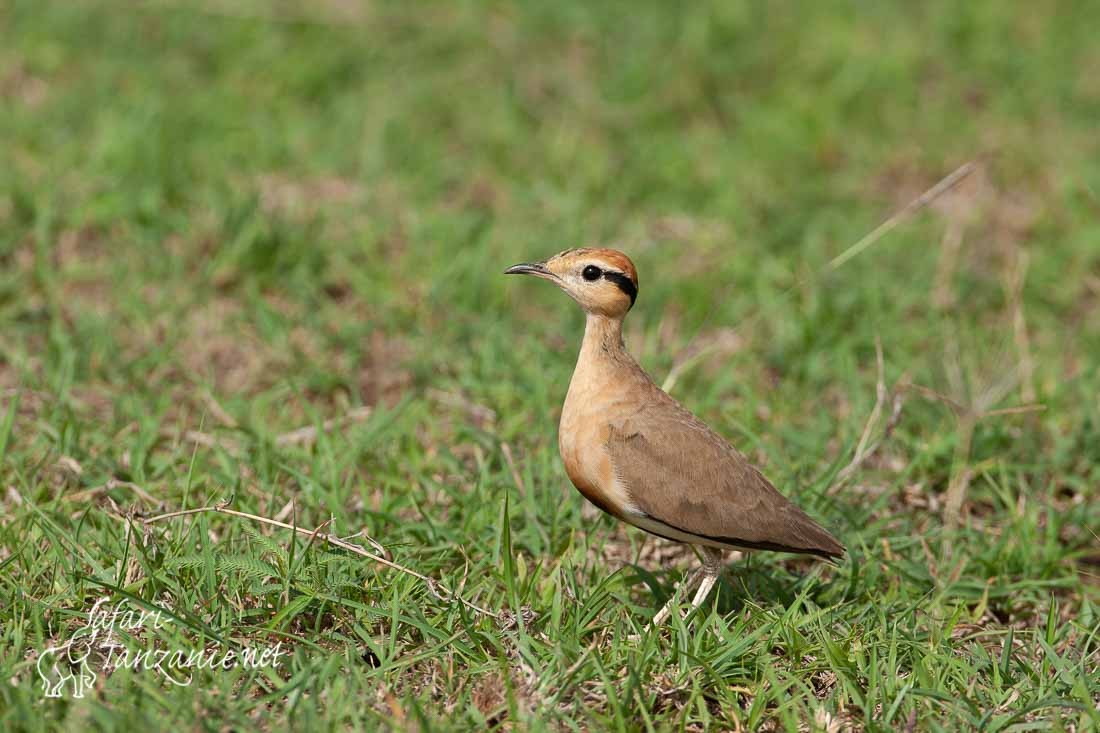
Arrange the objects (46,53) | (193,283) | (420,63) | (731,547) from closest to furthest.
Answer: (731,547) → (193,283) → (46,53) → (420,63)

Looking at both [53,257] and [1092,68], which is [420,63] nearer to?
[53,257]

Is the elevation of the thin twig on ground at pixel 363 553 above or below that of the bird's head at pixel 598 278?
below

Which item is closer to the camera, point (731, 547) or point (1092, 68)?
point (731, 547)

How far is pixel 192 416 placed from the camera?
607 centimetres

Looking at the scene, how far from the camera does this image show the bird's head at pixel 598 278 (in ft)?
16.1

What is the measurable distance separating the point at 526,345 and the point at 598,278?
74.7 inches

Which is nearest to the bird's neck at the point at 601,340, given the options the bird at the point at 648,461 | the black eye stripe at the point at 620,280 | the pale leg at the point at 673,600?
the bird at the point at 648,461

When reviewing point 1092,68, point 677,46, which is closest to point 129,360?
point 677,46

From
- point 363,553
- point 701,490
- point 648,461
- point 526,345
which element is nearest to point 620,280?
point 648,461

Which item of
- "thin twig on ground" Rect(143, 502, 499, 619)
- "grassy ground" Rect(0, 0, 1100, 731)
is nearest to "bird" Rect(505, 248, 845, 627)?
"grassy ground" Rect(0, 0, 1100, 731)

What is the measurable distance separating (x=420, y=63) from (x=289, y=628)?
6063mm

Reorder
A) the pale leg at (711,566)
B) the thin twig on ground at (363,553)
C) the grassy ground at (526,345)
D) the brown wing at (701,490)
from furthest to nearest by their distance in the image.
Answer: the pale leg at (711,566) → the brown wing at (701,490) → the thin twig on ground at (363,553) → the grassy ground at (526,345)

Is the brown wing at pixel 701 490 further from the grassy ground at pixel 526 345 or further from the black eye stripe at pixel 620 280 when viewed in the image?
the black eye stripe at pixel 620 280

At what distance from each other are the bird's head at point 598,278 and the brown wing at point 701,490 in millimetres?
464
